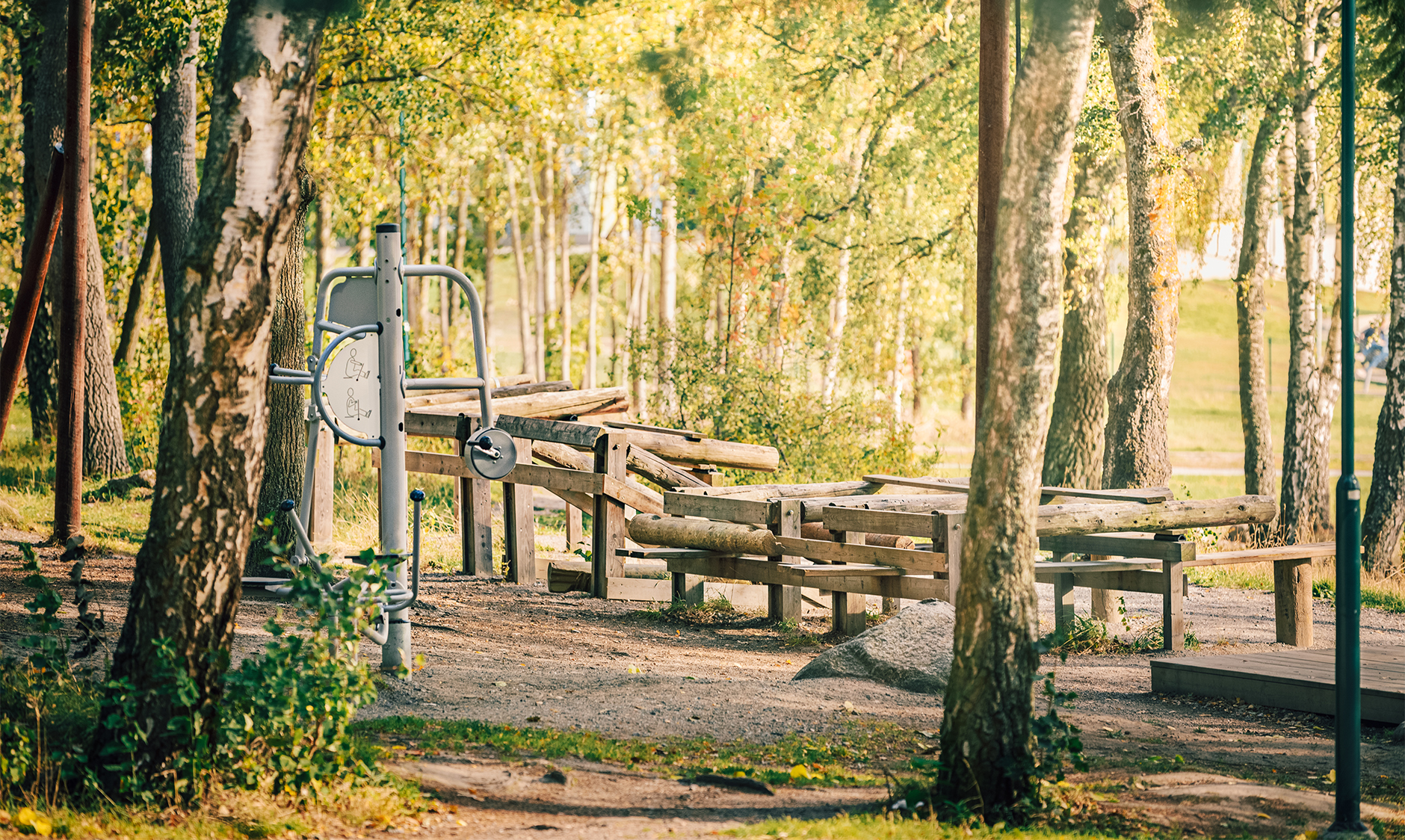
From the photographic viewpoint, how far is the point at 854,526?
8.85 metres

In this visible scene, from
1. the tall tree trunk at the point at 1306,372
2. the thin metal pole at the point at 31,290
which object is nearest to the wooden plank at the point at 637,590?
the thin metal pole at the point at 31,290

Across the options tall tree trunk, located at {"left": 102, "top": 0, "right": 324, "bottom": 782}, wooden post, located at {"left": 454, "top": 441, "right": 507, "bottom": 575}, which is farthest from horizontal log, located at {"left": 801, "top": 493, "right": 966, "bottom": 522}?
tall tree trunk, located at {"left": 102, "top": 0, "right": 324, "bottom": 782}

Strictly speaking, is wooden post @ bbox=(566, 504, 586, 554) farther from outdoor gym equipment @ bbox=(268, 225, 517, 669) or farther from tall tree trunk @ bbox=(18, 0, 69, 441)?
outdoor gym equipment @ bbox=(268, 225, 517, 669)

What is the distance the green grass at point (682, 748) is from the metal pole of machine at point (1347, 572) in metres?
1.82

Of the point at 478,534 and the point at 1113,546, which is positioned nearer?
the point at 1113,546

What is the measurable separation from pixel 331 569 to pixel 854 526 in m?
4.47

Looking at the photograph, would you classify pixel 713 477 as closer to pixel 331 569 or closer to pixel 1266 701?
pixel 1266 701

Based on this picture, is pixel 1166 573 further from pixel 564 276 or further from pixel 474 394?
pixel 564 276

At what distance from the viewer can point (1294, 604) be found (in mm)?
9828

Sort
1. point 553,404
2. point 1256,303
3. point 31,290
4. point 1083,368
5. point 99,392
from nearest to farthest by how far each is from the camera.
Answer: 1. point 31,290
2. point 553,404
3. point 99,392
4. point 1083,368
5. point 1256,303

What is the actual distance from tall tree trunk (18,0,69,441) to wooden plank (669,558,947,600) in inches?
242

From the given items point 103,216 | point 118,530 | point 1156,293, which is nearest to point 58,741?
point 118,530

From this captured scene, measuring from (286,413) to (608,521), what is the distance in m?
→ 2.60

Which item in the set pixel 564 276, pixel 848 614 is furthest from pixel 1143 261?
pixel 564 276
